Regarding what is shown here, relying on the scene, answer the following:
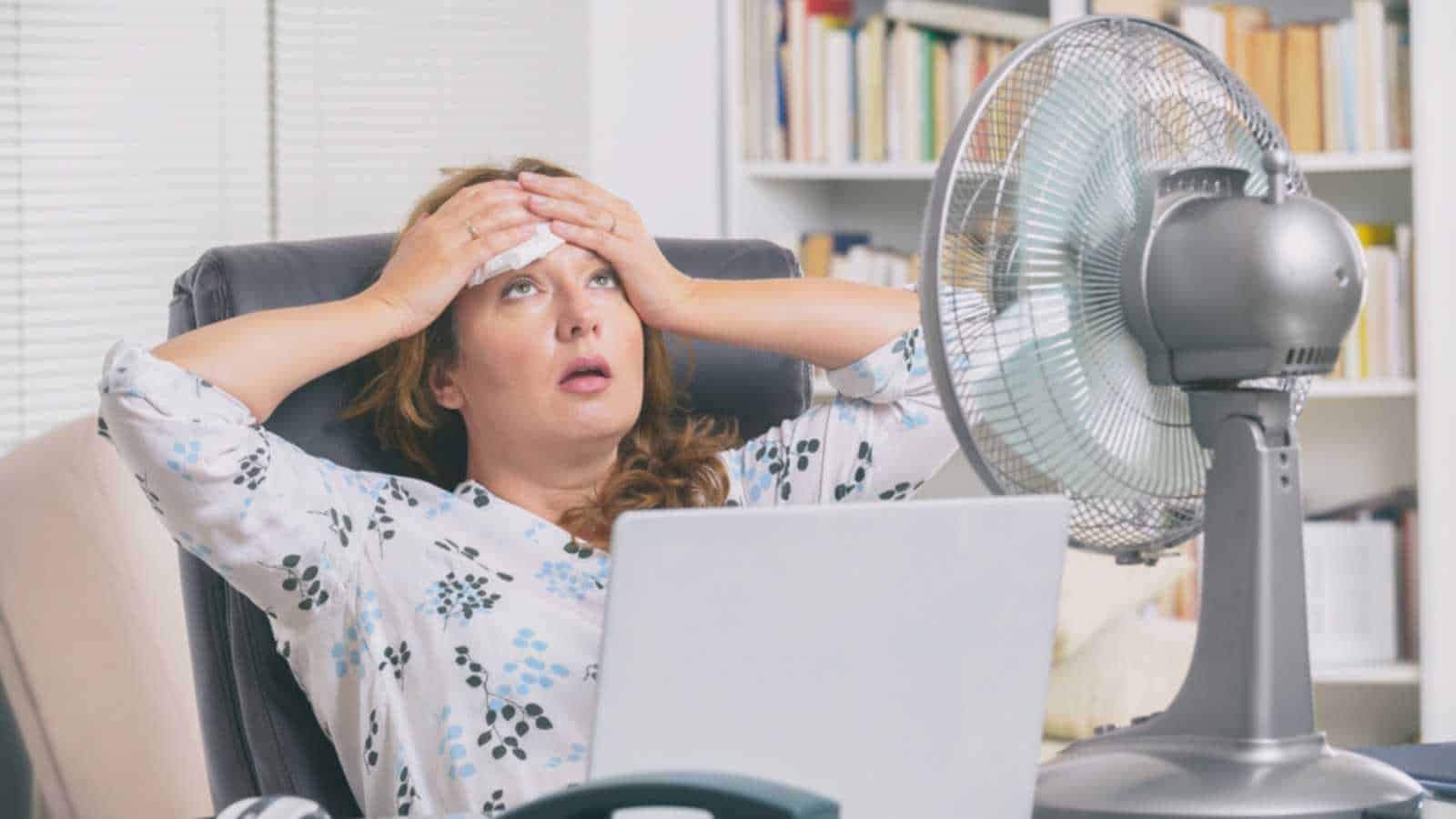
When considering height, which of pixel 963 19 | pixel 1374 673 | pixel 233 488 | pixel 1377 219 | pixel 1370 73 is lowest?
pixel 1374 673

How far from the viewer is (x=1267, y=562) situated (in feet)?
3.19

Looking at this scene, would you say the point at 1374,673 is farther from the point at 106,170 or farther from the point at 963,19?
the point at 106,170

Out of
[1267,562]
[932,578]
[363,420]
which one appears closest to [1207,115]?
[1267,562]

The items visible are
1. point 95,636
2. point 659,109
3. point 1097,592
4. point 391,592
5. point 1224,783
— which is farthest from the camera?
point 659,109

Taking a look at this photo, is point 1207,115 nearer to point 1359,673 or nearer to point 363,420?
point 363,420

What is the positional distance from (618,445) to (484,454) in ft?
0.41

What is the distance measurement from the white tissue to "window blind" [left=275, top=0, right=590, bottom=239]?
1601 millimetres

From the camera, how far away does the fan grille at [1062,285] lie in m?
1.01

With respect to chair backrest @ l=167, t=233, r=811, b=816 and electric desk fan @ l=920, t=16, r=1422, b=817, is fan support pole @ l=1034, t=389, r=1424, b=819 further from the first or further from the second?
chair backrest @ l=167, t=233, r=811, b=816

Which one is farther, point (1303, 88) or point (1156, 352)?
point (1303, 88)

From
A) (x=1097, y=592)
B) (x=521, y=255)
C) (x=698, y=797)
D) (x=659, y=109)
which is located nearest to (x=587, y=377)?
(x=521, y=255)

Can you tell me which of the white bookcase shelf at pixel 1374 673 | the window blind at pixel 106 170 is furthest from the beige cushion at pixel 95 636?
the white bookcase shelf at pixel 1374 673

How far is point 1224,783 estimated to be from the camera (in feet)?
3.10

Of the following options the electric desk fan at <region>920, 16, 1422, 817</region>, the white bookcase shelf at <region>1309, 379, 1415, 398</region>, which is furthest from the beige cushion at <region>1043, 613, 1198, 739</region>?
the electric desk fan at <region>920, 16, 1422, 817</region>
